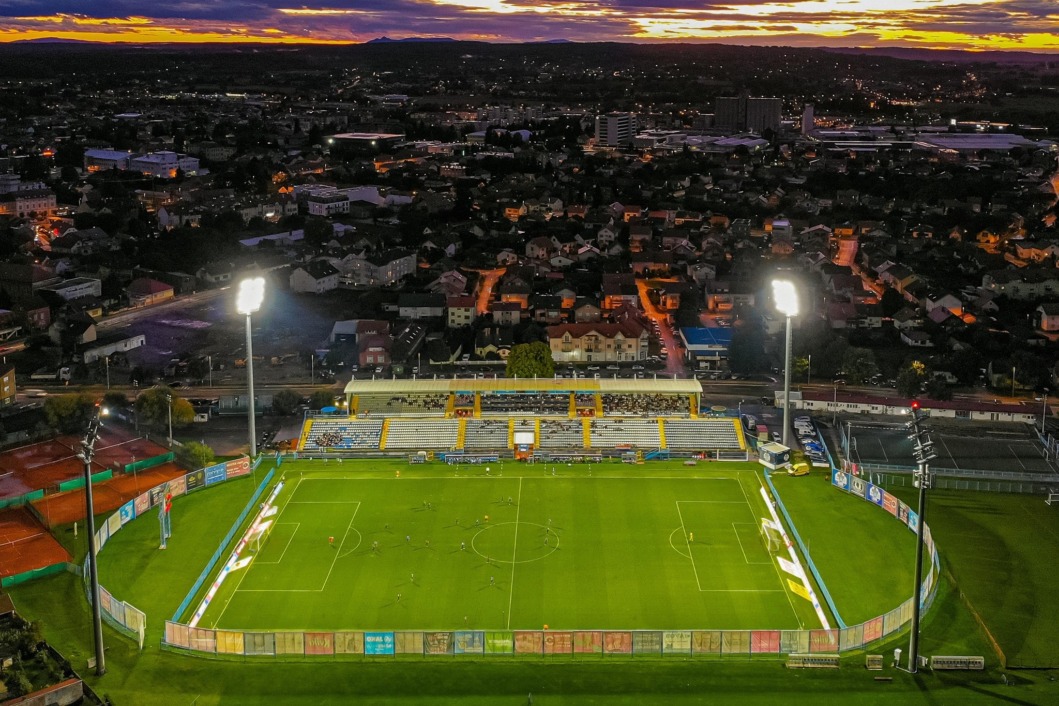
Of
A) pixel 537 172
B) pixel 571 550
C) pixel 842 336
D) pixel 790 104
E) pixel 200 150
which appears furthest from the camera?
pixel 790 104

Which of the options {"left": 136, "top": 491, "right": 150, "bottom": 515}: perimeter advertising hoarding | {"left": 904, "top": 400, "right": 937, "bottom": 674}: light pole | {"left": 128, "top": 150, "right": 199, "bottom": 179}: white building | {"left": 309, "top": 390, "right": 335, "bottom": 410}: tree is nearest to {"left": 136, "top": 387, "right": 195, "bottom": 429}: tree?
{"left": 309, "top": 390, "right": 335, "bottom": 410}: tree

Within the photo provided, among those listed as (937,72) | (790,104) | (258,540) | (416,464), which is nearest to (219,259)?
(416,464)

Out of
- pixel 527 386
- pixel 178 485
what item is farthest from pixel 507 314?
pixel 178 485

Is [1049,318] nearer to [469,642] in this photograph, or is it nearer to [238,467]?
[238,467]

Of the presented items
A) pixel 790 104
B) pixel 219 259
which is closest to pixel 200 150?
pixel 219 259

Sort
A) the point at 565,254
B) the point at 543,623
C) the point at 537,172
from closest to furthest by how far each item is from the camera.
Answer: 1. the point at 543,623
2. the point at 565,254
3. the point at 537,172

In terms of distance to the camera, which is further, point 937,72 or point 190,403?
point 937,72

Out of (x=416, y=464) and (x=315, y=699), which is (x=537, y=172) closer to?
(x=416, y=464)
